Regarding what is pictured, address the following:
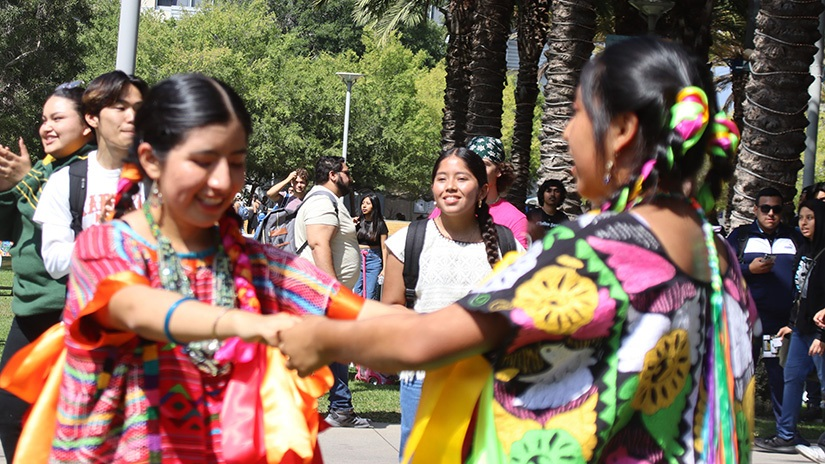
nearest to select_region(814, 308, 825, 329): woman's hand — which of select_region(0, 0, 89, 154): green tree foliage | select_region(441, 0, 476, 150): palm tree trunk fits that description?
select_region(441, 0, 476, 150): palm tree trunk

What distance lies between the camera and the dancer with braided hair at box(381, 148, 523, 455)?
16.5ft

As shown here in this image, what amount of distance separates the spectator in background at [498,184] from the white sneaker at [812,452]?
3.10 metres

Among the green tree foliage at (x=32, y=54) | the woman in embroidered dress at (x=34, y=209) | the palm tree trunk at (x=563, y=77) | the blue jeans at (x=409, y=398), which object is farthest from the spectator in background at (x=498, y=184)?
the green tree foliage at (x=32, y=54)

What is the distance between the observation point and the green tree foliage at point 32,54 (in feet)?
105

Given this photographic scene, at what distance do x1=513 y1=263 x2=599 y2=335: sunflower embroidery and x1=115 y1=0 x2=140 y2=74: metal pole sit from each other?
596 cm

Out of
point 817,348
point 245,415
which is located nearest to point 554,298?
point 245,415

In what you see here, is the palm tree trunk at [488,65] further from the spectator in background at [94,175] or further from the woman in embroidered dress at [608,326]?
the woman in embroidered dress at [608,326]

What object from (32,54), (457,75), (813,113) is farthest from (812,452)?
(32,54)

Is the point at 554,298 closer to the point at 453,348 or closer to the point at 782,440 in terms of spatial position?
the point at 453,348

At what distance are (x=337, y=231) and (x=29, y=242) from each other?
387 cm

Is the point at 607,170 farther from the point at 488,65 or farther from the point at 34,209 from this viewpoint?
the point at 488,65

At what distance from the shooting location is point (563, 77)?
36.8 ft

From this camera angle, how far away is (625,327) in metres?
2.17

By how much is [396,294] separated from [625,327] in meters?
2.99
